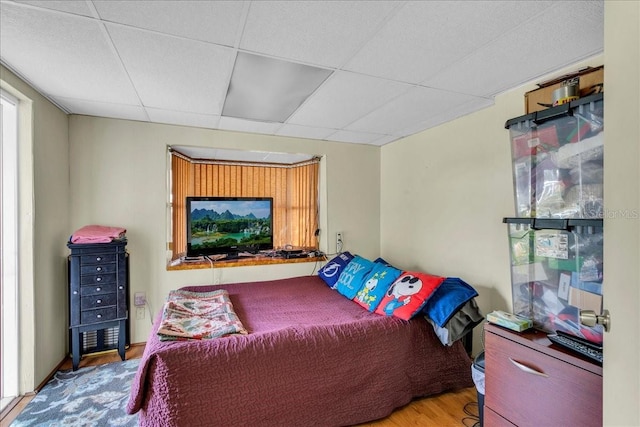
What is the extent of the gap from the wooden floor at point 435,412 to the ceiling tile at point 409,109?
7.26 ft

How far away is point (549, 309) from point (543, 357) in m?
0.28

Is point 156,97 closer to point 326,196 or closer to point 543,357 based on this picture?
point 326,196

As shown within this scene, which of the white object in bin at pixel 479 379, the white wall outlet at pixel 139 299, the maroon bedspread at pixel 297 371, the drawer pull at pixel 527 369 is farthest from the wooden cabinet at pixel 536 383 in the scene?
the white wall outlet at pixel 139 299

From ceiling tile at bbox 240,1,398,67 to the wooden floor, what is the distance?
226cm

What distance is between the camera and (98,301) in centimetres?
250

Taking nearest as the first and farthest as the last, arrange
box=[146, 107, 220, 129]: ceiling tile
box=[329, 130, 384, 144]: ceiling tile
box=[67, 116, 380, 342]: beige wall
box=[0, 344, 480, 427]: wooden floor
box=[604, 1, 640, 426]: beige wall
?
box=[604, 1, 640, 426]: beige wall
box=[0, 344, 480, 427]: wooden floor
box=[146, 107, 220, 129]: ceiling tile
box=[67, 116, 380, 342]: beige wall
box=[329, 130, 384, 144]: ceiling tile

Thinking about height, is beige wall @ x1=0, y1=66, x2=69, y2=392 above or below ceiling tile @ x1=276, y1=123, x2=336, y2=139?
below

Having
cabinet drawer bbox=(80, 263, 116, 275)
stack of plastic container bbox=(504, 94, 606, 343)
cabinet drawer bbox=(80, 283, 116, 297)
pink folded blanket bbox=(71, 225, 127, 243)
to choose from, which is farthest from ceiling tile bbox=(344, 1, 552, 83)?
cabinet drawer bbox=(80, 283, 116, 297)

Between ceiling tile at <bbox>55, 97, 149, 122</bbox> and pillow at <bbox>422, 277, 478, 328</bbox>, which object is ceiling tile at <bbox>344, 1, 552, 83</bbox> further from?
ceiling tile at <bbox>55, 97, 149, 122</bbox>

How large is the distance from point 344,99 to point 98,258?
2.42 meters

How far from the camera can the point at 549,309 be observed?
1415 millimetres

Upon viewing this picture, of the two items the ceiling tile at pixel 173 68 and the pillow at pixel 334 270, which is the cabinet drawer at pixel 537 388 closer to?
the pillow at pixel 334 270

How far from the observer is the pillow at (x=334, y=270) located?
3105mm

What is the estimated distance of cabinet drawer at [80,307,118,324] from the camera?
8.03 ft
